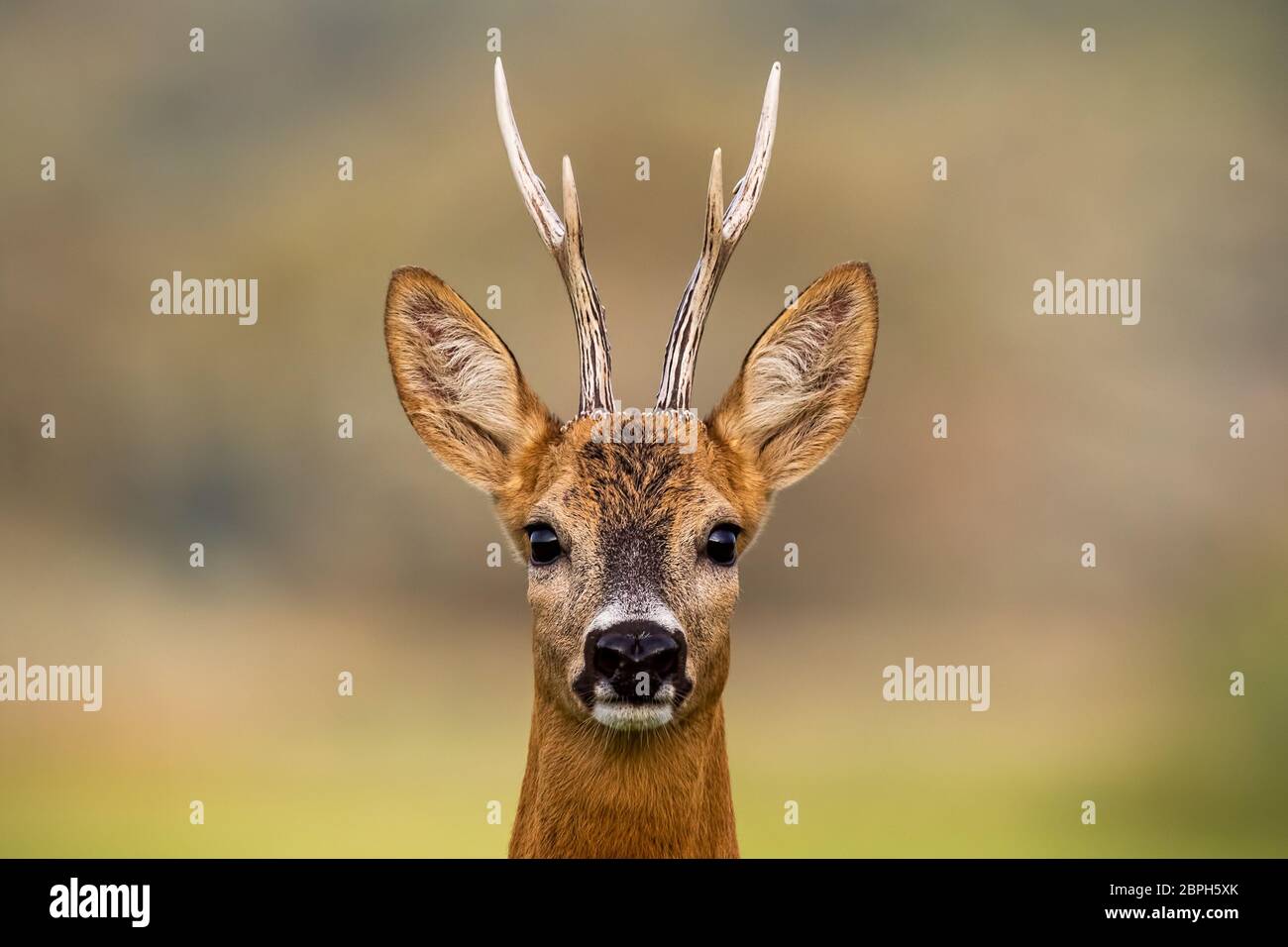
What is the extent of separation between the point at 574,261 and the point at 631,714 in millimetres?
2021

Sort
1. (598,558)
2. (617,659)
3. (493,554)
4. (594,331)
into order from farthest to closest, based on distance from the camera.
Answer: (493,554)
(594,331)
(598,558)
(617,659)

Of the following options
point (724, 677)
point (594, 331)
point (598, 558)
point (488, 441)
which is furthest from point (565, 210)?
point (724, 677)

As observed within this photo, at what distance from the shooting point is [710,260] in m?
6.73

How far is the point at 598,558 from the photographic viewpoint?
609 centimetres

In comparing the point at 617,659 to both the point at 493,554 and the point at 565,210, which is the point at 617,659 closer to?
the point at 565,210

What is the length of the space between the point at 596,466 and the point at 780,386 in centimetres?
97

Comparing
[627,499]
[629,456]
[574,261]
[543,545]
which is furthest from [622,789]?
[574,261]

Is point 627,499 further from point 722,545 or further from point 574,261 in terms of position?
point 574,261

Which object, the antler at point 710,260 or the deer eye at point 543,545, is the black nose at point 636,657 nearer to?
the deer eye at point 543,545

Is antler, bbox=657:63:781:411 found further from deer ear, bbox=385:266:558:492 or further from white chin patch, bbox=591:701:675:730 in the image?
white chin patch, bbox=591:701:675:730

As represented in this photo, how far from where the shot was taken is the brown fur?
6.13 meters

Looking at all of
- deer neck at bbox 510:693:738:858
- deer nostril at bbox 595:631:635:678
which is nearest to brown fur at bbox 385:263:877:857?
deer neck at bbox 510:693:738:858

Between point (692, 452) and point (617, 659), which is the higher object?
point (692, 452)

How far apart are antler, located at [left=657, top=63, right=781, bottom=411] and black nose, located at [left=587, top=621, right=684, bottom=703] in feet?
3.85
